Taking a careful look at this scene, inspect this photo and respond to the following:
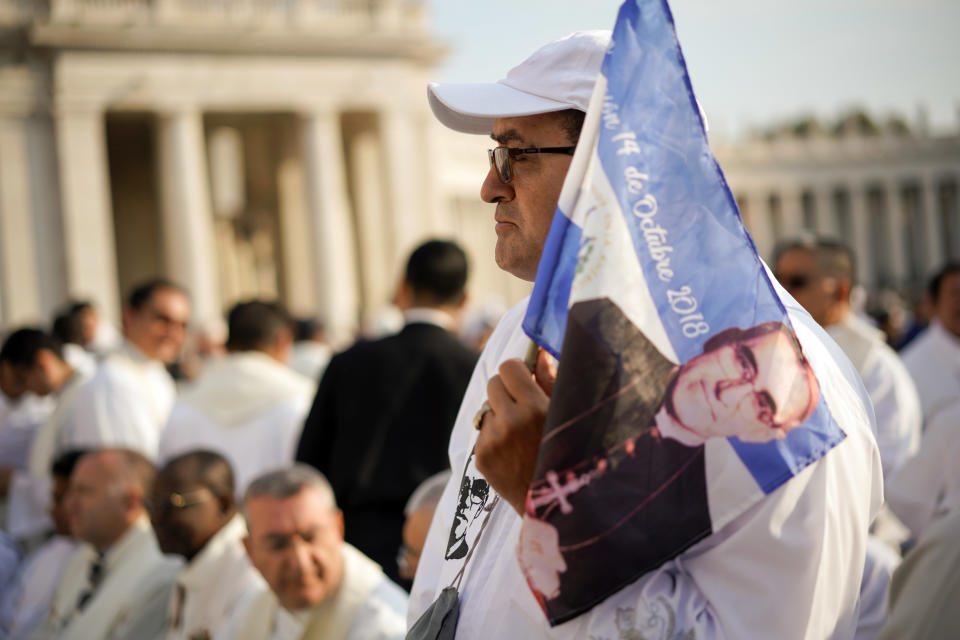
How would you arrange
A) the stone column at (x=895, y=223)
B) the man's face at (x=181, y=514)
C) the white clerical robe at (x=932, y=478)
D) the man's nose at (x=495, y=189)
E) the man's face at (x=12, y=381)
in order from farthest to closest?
the stone column at (x=895, y=223), the man's face at (x=12, y=381), the man's face at (x=181, y=514), the white clerical robe at (x=932, y=478), the man's nose at (x=495, y=189)

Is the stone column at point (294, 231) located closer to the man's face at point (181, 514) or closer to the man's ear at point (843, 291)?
the man's ear at point (843, 291)

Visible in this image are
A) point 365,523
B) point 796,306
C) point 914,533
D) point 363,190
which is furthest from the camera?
point 363,190

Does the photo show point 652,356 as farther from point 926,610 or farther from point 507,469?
point 926,610

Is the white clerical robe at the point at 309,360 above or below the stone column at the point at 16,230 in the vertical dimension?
below

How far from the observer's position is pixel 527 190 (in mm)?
2672

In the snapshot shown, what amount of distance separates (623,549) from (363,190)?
37.2m

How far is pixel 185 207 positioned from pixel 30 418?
2407cm

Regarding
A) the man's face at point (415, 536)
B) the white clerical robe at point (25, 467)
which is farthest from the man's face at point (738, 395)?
the white clerical robe at point (25, 467)

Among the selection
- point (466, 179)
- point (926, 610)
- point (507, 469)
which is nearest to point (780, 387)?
point (507, 469)

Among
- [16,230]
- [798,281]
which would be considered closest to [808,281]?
[798,281]

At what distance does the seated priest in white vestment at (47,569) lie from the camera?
730 cm

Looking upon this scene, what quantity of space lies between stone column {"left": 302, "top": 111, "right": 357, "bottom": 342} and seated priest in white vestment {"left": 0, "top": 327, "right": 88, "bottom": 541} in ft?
80.1

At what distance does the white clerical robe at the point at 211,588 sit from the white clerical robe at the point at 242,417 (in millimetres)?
2228

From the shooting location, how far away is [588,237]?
2.09 m
